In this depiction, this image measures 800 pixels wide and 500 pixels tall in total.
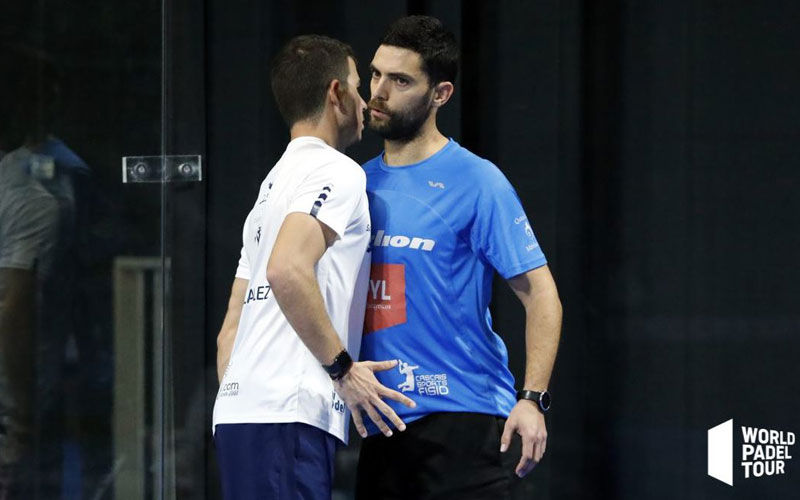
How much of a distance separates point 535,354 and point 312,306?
477 millimetres

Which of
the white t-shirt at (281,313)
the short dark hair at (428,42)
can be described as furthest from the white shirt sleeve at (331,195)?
the short dark hair at (428,42)

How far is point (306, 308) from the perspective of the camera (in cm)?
192

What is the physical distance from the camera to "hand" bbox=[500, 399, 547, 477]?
7.02 ft

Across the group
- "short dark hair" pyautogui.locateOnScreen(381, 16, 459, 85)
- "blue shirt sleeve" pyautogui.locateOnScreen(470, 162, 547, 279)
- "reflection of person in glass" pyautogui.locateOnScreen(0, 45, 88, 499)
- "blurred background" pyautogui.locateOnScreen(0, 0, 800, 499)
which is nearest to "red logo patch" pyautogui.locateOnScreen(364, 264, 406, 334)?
"blue shirt sleeve" pyautogui.locateOnScreen(470, 162, 547, 279)

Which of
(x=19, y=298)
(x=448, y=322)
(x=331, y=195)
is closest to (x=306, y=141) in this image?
(x=331, y=195)

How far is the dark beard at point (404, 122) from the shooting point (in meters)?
2.27

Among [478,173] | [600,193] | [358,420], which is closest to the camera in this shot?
[358,420]

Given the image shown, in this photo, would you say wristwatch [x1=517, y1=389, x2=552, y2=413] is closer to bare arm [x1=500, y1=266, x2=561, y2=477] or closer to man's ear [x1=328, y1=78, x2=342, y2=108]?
bare arm [x1=500, y1=266, x2=561, y2=477]

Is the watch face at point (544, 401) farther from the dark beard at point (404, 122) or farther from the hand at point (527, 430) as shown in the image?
the dark beard at point (404, 122)

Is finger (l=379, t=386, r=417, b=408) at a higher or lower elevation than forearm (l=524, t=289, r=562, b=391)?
lower

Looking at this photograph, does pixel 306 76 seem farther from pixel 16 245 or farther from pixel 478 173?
pixel 16 245

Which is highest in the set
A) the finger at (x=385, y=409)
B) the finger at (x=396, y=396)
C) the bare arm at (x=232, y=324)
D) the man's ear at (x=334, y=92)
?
the man's ear at (x=334, y=92)

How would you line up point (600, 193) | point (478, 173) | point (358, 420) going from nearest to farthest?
point (358, 420), point (478, 173), point (600, 193)

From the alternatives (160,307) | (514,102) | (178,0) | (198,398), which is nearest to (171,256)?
(160,307)
